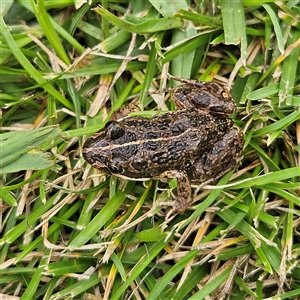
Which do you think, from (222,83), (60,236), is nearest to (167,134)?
(222,83)

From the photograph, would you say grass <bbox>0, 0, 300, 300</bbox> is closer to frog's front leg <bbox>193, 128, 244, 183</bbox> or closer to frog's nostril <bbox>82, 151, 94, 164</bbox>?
frog's front leg <bbox>193, 128, 244, 183</bbox>

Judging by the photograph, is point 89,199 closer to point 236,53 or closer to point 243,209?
point 243,209

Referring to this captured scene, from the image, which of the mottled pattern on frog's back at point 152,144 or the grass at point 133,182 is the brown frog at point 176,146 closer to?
the mottled pattern on frog's back at point 152,144

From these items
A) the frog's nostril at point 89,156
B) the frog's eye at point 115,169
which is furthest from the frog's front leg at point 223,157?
the frog's nostril at point 89,156

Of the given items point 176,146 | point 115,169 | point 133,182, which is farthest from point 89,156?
point 176,146

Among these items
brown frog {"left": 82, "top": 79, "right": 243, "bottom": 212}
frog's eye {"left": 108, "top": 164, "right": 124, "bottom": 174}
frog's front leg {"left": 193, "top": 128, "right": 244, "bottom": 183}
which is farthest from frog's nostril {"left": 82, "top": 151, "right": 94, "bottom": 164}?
frog's front leg {"left": 193, "top": 128, "right": 244, "bottom": 183}

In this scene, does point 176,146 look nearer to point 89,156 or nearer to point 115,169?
point 115,169

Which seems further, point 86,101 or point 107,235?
point 86,101
